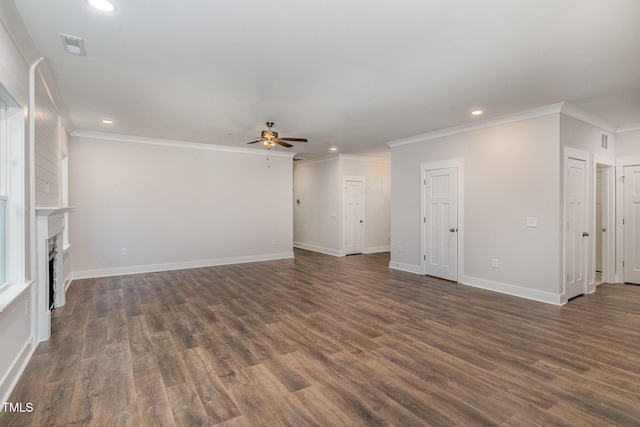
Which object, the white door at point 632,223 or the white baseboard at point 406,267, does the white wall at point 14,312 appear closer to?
the white baseboard at point 406,267

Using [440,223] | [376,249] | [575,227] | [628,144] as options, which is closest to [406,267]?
[440,223]

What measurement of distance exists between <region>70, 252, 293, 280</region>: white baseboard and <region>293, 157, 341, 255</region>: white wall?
4.13ft

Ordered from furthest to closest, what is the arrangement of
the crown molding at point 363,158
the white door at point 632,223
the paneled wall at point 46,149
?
the crown molding at point 363,158
the white door at point 632,223
the paneled wall at point 46,149

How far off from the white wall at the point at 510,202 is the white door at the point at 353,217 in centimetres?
283

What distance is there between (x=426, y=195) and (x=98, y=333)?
213 inches

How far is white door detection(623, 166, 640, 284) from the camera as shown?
17.1 feet

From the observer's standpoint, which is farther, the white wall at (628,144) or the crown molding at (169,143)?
the crown molding at (169,143)

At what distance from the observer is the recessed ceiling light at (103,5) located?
2.11 m

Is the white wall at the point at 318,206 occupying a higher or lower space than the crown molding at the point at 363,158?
lower

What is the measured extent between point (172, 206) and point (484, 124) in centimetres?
610

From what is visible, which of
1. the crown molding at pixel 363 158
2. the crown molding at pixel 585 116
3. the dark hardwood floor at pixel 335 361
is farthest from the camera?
the crown molding at pixel 363 158

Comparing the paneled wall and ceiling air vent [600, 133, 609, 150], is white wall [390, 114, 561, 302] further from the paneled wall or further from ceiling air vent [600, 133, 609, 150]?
the paneled wall

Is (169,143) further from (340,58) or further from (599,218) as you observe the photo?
(599,218)

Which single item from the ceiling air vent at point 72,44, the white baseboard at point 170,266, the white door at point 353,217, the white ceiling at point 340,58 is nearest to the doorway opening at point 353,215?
the white door at point 353,217
